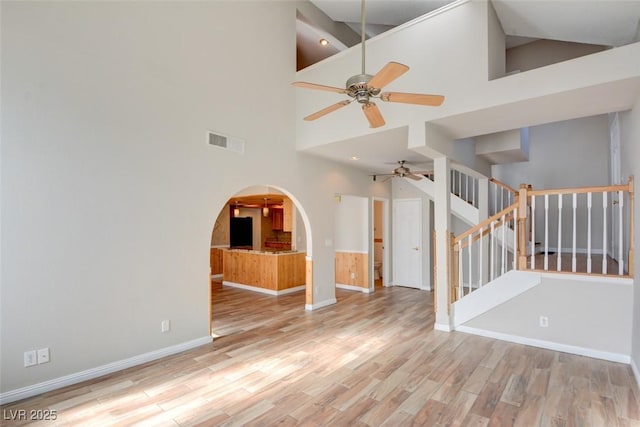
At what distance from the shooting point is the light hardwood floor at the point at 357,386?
8.18 feet

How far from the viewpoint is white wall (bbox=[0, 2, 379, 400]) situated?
2740 mm

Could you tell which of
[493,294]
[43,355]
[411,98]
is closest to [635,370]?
[493,294]

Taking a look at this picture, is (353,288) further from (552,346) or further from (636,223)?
(636,223)

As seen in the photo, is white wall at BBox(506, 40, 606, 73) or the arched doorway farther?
white wall at BBox(506, 40, 606, 73)

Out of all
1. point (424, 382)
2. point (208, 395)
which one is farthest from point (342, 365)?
point (208, 395)

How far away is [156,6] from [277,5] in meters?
2.09

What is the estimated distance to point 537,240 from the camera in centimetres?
736

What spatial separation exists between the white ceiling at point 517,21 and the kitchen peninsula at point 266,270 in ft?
8.67

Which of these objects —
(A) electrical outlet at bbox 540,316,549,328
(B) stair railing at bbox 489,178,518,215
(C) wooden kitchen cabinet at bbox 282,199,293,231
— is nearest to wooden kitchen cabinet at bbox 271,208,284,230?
(C) wooden kitchen cabinet at bbox 282,199,293,231

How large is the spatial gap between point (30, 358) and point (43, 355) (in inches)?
3.5

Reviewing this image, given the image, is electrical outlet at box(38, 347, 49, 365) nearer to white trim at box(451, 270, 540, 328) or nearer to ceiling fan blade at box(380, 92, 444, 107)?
ceiling fan blade at box(380, 92, 444, 107)

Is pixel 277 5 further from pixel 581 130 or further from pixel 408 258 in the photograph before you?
pixel 581 130

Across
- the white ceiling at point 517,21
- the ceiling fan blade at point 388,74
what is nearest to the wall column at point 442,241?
the white ceiling at point 517,21

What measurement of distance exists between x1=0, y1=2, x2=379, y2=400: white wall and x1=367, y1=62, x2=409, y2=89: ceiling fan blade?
2535mm
